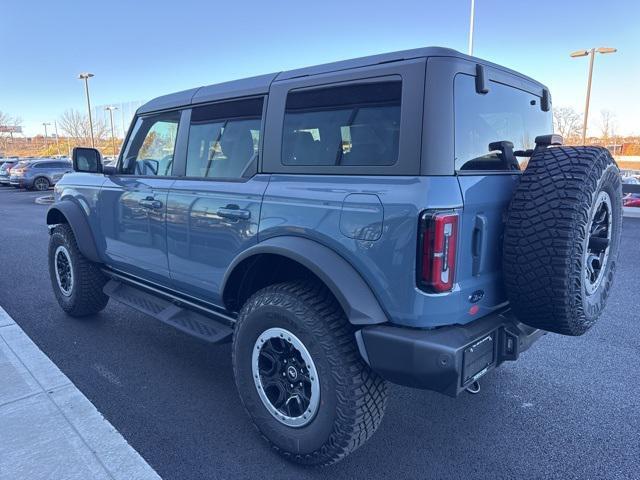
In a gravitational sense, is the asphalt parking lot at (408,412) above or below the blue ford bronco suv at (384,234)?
below

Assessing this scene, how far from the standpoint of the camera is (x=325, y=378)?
223cm

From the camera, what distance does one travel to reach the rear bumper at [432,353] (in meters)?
1.98

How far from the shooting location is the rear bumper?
198 centimetres

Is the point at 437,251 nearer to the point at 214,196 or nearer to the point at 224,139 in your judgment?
the point at 214,196

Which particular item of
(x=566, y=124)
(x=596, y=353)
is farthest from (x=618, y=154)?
(x=596, y=353)

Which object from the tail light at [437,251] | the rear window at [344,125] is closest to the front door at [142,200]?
the rear window at [344,125]

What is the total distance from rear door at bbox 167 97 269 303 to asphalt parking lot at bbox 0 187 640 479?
76cm

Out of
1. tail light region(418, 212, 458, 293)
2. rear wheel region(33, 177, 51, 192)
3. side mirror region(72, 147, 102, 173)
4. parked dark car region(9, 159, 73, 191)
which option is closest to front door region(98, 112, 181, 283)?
side mirror region(72, 147, 102, 173)

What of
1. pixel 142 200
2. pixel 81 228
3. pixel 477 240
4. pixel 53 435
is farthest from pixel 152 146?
pixel 477 240

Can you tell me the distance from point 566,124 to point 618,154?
2484 centimetres

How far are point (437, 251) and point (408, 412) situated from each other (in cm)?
148

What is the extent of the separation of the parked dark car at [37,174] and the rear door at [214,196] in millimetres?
22879

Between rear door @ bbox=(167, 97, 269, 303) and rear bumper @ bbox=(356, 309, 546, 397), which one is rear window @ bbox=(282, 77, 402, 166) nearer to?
rear door @ bbox=(167, 97, 269, 303)

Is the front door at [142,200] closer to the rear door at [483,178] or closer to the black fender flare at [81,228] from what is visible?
the black fender flare at [81,228]
